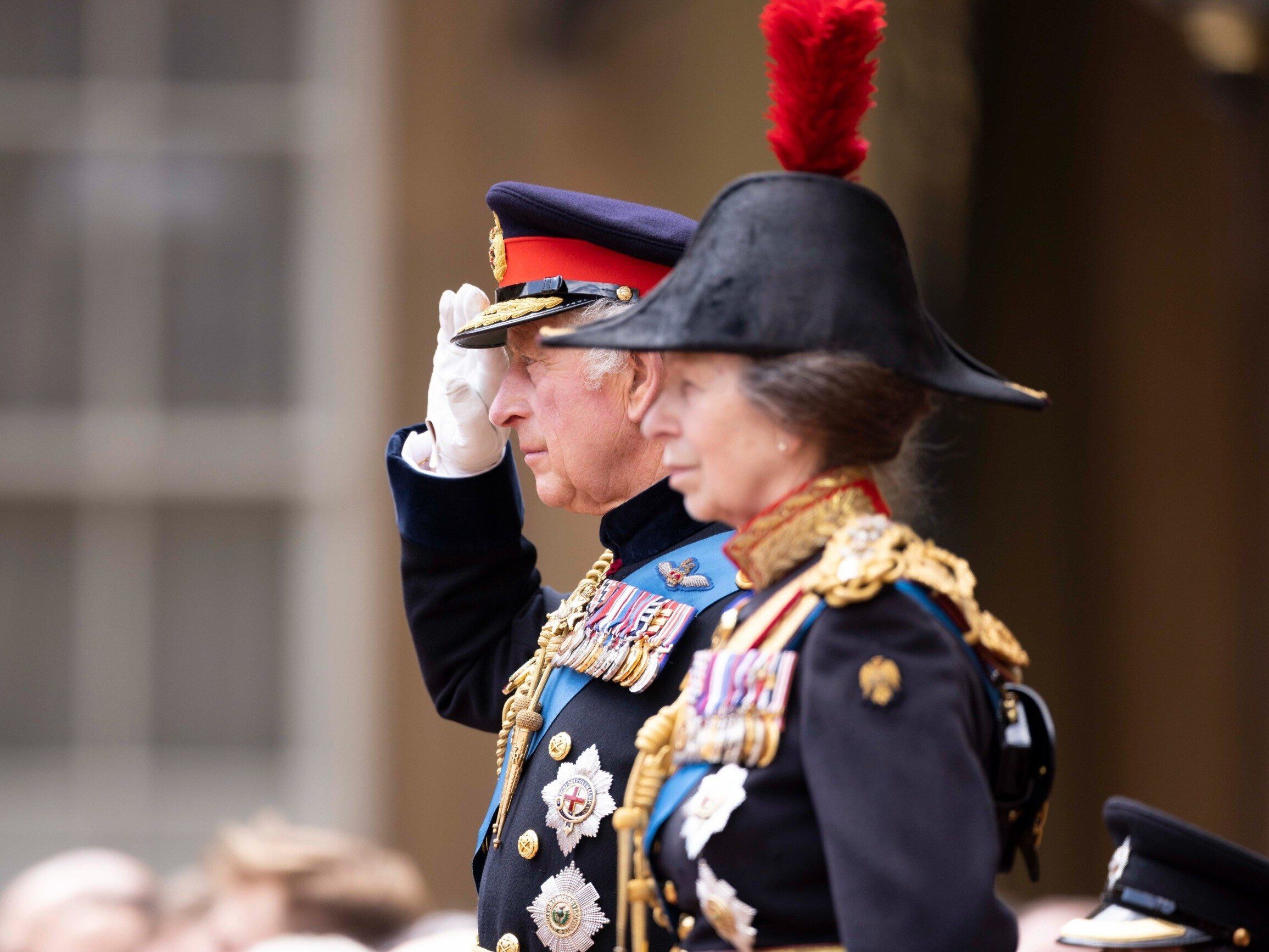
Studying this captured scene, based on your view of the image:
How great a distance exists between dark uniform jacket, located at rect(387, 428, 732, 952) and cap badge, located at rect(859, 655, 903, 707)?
2.12ft

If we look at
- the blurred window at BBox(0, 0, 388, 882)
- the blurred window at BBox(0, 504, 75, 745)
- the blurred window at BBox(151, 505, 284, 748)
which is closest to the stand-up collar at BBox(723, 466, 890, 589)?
the blurred window at BBox(0, 0, 388, 882)

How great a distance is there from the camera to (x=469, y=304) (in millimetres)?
2479

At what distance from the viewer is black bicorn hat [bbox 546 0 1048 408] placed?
5.30 feet

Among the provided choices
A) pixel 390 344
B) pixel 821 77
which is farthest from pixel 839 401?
pixel 390 344

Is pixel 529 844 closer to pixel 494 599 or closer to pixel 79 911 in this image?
pixel 494 599

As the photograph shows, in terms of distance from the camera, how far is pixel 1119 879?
237cm

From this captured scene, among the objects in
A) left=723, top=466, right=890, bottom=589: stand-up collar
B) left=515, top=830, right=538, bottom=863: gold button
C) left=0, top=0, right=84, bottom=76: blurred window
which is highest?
left=0, top=0, right=84, bottom=76: blurred window

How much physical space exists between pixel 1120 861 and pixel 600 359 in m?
1.08

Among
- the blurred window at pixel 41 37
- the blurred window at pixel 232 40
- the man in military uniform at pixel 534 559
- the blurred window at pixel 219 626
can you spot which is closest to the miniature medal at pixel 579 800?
the man in military uniform at pixel 534 559

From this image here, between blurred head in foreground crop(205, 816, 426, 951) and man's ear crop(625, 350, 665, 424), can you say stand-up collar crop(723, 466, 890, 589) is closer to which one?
man's ear crop(625, 350, 665, 424)

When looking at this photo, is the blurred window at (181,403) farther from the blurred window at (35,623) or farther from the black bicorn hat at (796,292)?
the black bicorn hat at (796,292)

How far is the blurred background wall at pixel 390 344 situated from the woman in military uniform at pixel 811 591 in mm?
3206

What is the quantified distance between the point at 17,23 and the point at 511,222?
358cm

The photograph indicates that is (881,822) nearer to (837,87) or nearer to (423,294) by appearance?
(837,87)
